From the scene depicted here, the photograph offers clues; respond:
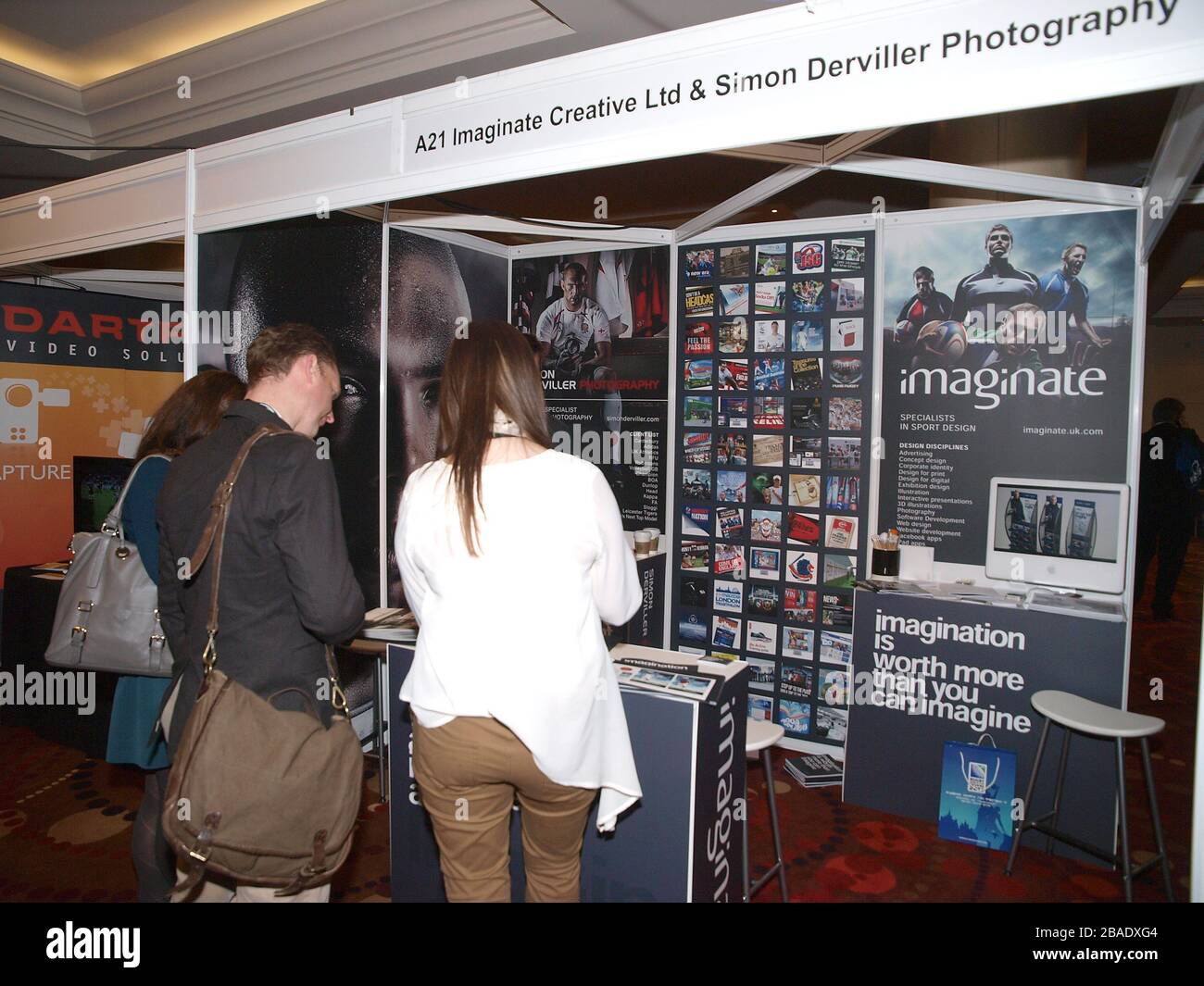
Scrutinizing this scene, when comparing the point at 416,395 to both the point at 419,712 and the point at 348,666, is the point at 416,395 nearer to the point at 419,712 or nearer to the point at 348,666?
the point at 348,666

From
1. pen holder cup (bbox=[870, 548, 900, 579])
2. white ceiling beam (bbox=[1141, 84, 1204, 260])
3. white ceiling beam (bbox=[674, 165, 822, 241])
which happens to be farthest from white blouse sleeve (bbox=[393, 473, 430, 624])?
pen holder cup (bbox=[870, 548, 900, 579])

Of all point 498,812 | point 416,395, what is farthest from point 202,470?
point 416,395

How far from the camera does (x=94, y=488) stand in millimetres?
4168

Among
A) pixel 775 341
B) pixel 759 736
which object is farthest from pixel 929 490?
pixel 759 736

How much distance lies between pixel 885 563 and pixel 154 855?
306cm

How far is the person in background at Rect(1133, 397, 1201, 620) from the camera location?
246 inches

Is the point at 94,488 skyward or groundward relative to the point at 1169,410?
groundward

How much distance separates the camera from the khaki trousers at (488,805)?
1.48m

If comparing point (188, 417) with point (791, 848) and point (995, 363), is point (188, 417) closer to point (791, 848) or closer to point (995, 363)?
point (791, 848)

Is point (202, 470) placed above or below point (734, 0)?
below

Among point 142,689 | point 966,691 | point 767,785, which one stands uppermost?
point 142,689

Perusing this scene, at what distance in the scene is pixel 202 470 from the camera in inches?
64.2

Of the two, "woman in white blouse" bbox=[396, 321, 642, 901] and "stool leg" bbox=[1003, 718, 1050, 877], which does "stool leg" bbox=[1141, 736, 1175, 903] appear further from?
"woman in white blouse" bbox=[396, 321, 642, 901]
